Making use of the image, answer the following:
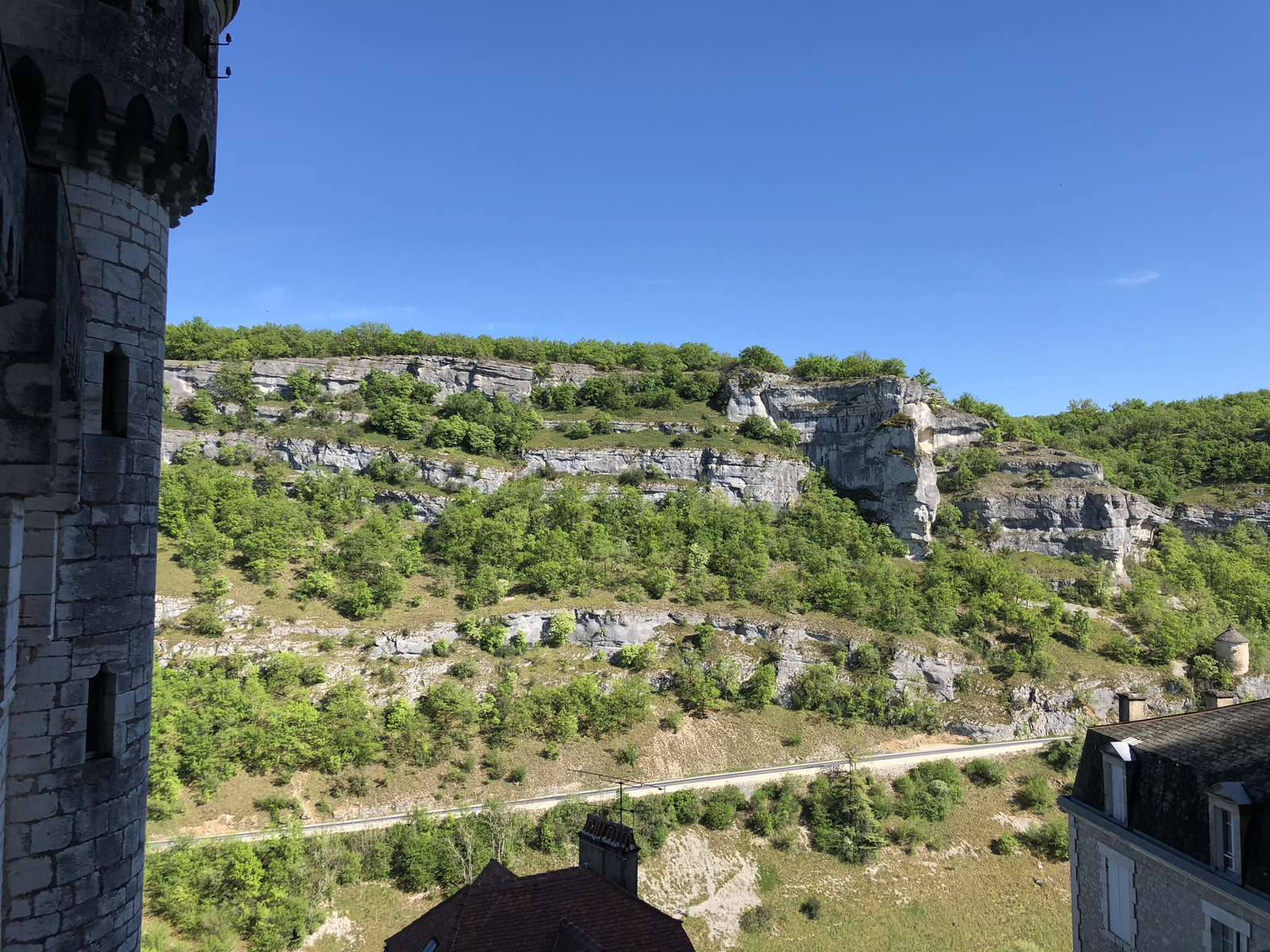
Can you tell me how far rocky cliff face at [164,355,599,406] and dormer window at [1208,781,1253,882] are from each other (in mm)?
55298

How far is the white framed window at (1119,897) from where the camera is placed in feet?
35.7

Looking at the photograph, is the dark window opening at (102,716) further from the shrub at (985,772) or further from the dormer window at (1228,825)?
the shrub at (985,772)

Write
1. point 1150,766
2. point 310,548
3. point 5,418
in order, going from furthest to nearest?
point 310,548
point 1150,766
point 5,418

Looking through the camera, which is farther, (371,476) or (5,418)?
(371,476)

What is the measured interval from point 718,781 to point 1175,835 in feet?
64.4

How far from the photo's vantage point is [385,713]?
28078mm

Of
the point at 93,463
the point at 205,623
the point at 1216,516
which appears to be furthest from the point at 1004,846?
the point at 1216,516

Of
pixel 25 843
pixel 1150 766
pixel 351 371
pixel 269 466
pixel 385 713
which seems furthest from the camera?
pixel 351 371

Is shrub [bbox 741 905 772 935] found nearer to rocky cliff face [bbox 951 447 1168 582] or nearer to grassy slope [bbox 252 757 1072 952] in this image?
grassy slope [bbox 252 757 1072 952]

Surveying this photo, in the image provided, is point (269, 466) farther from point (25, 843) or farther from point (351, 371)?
point (25, 843)

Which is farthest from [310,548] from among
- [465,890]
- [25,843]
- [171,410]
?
[25,843]

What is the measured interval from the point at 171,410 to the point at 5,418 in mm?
53968

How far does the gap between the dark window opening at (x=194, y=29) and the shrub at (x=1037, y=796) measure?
35043mm

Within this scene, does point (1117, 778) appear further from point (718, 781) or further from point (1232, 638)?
point (1232, 638)
